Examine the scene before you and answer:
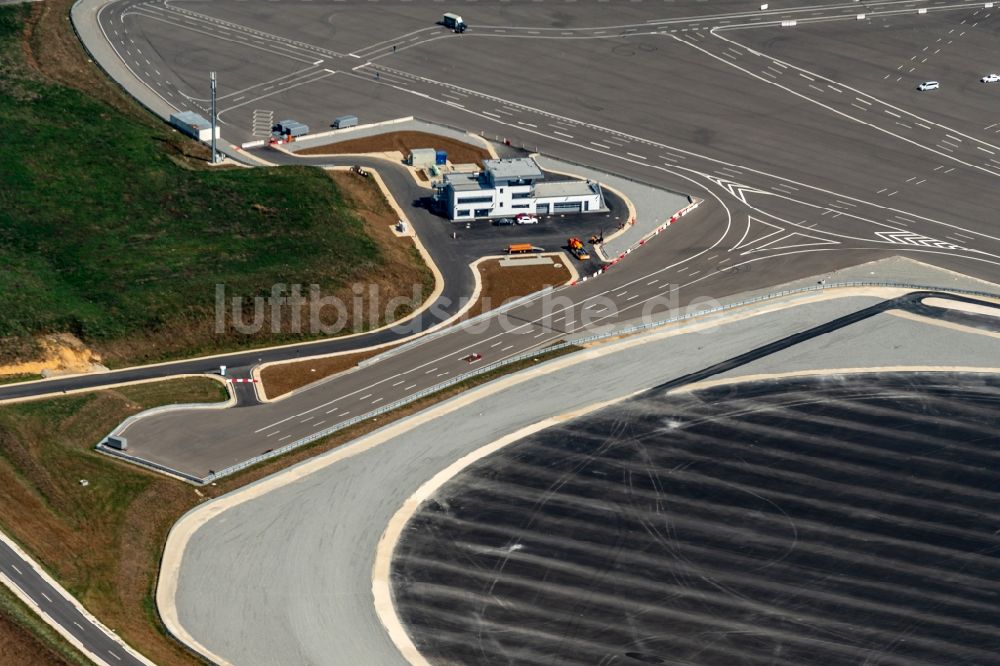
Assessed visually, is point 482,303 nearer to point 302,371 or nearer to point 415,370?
point 415,370

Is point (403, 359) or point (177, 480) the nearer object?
point (177, 480)

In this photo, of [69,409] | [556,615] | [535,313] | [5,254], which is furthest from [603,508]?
[5,254]

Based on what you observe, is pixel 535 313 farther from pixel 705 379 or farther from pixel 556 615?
pixel 556 615

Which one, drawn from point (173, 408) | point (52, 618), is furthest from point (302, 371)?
point (52, 618)

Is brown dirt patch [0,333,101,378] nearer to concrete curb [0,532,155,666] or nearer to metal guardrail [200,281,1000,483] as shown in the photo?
metal guardrail [200,281,1000,483]

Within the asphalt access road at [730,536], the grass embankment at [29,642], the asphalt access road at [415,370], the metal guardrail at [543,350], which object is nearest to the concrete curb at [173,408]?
the asphalt access road at [415,370]

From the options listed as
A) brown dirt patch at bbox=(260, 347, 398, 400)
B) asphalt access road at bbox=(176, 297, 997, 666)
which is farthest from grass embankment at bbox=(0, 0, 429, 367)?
asphalt access road at bbox=(176, 297, 997, 666)
